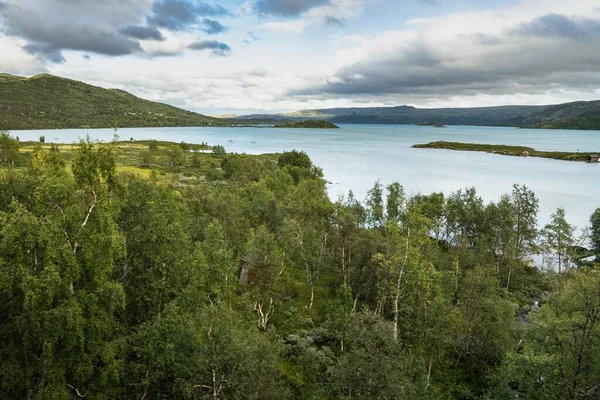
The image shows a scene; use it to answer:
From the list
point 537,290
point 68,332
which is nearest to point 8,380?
point 68,332

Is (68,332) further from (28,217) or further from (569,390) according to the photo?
(569,390)

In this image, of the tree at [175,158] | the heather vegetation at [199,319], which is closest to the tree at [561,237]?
the heather vegetation at [199,319]

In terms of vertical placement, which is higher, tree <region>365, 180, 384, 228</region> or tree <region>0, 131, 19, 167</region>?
tree <region>0, 131, 19, 167</region>

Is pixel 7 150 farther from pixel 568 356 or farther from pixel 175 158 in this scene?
pixel 568 356

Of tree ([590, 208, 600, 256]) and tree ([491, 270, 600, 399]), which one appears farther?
tree ([590, 208, 600, 256])

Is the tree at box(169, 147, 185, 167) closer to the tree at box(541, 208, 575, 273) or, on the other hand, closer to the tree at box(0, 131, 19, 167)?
the tree at box(0, 131, 19, 167)

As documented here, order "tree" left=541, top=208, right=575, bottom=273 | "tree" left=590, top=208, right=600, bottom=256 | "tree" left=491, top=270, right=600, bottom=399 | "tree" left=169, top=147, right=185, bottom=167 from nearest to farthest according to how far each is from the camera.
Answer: "tree" left=491, top=270, right=600, bottom=399
"tree" left=541, top=208, right=575, bottom=273
"tree" left=590, top=208, right=600, bottom=256
"tree" left=169, top=147, right=185, bottom=167

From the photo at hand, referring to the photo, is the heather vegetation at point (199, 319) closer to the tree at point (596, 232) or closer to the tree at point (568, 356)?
the tree at point (568, 356)

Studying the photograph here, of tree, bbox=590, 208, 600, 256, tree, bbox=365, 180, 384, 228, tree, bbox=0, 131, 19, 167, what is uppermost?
tree, bbox=0, 131, 19, 167

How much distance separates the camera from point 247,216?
55500 mm

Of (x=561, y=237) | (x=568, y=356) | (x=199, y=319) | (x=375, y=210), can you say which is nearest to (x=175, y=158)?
(x=375, y=210)

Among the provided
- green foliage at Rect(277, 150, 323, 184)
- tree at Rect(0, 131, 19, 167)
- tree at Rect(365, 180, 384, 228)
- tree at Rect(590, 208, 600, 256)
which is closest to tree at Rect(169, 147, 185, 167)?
green foliage at Rect(277, 150, 323, 184)

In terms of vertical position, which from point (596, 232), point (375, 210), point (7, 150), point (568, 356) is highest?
point (7, 150)

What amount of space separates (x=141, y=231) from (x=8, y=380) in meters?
9.20
